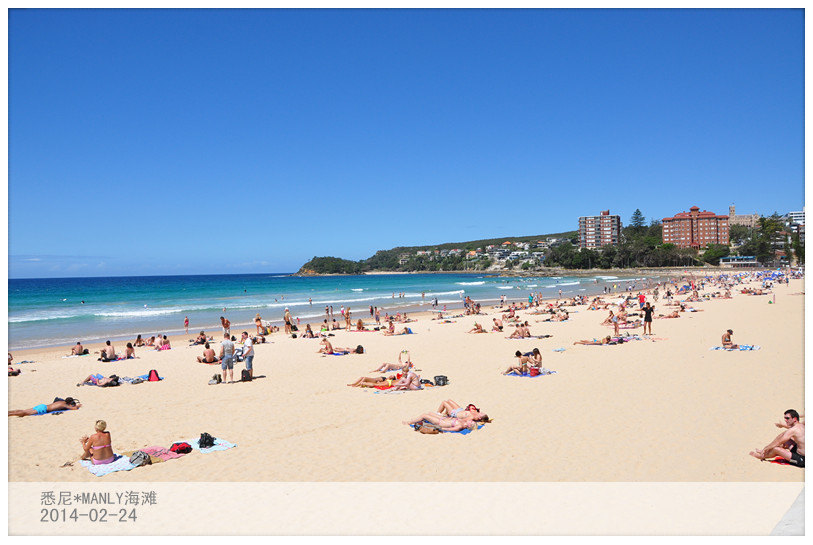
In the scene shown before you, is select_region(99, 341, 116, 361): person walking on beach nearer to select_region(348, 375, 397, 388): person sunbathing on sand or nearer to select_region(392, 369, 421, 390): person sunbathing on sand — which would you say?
select_region(348, 375, 397, 388): person sunbathing on sand

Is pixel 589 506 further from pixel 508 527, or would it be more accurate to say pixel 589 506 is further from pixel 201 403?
pixel 201 403

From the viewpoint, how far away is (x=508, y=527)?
15.4 ft

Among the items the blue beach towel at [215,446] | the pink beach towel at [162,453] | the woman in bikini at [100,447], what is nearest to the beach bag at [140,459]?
the pink beach towel at [162,453]

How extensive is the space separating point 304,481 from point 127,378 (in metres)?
8.18

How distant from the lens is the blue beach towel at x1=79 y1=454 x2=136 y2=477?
634cm

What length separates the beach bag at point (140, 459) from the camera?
21.3 ft

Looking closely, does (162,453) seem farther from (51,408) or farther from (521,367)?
(521,367)

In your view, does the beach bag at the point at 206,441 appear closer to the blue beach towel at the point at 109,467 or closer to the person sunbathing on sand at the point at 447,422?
the blue beach towel at the point at 109,467

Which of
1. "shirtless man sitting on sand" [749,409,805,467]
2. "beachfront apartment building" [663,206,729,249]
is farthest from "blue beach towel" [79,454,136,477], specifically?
"beachfront apartment building" [663,206,729,249]

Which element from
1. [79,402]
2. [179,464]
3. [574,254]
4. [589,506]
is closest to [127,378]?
[79,402]

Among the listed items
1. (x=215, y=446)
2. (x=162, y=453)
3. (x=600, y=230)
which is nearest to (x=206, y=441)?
(x=215, y=446)

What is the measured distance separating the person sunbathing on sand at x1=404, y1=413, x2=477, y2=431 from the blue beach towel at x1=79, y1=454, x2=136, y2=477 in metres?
3.77

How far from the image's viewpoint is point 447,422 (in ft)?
24.9

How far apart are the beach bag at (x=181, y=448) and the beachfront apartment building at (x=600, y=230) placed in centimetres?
16470
